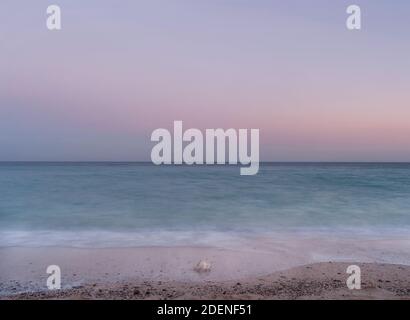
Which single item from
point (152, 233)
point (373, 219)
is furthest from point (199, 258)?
point (373, 219)

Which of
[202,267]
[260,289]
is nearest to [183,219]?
[202,267]

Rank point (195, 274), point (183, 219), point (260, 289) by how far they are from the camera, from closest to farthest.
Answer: point (260, 289), point (195, 274), point (183, 219)

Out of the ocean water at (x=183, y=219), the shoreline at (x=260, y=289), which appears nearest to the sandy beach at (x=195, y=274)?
the shoreline at (x=260, y=289)

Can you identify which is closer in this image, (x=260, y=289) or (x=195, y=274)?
(x=260, y=289)

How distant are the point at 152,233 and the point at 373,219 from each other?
17.5ft

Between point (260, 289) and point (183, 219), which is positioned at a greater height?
point (260, 289)

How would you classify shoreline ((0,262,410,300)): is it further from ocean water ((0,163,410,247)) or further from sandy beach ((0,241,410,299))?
ocean water ((0,163,410,247))

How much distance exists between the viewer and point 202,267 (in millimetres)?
5023

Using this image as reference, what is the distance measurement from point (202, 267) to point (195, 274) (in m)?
0.21

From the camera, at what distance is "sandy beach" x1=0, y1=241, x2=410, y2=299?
13.5 feet

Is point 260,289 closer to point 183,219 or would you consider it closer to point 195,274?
point 195,274

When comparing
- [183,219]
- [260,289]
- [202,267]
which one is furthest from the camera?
[183,219]

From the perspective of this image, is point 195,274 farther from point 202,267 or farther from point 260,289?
point 260,289

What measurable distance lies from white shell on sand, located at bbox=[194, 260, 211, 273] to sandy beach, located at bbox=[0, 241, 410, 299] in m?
0.03
